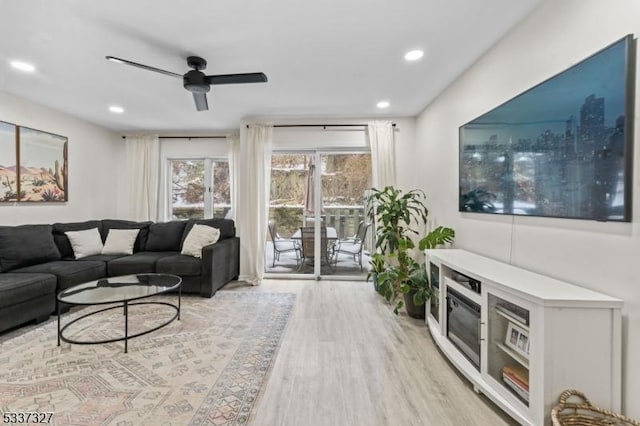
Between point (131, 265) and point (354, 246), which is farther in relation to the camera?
point (354, 246)

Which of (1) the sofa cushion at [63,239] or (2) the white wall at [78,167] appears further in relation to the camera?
(1) the sofa cushion at [63,239]

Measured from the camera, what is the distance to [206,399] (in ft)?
5.88

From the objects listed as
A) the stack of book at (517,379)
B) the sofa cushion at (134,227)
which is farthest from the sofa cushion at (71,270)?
the stack of book at (517,379)

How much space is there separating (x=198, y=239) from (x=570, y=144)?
12.9 feet

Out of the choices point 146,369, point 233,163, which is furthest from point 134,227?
point 146,369

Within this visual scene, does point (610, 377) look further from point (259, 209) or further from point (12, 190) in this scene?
point (12, 190)

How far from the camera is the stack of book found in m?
1.53

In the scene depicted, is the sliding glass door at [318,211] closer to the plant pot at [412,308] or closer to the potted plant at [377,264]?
the potted plant at [377,264]

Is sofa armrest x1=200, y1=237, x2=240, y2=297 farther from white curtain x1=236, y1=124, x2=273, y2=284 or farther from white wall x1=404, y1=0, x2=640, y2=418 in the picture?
white wall x1=404, y1=0, x2=640, y2=418

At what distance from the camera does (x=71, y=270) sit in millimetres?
3139

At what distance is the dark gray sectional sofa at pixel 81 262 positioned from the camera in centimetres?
268

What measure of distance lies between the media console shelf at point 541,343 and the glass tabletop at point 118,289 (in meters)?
2.63

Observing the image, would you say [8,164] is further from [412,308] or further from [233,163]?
[412,308]

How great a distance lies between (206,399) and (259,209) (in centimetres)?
287
